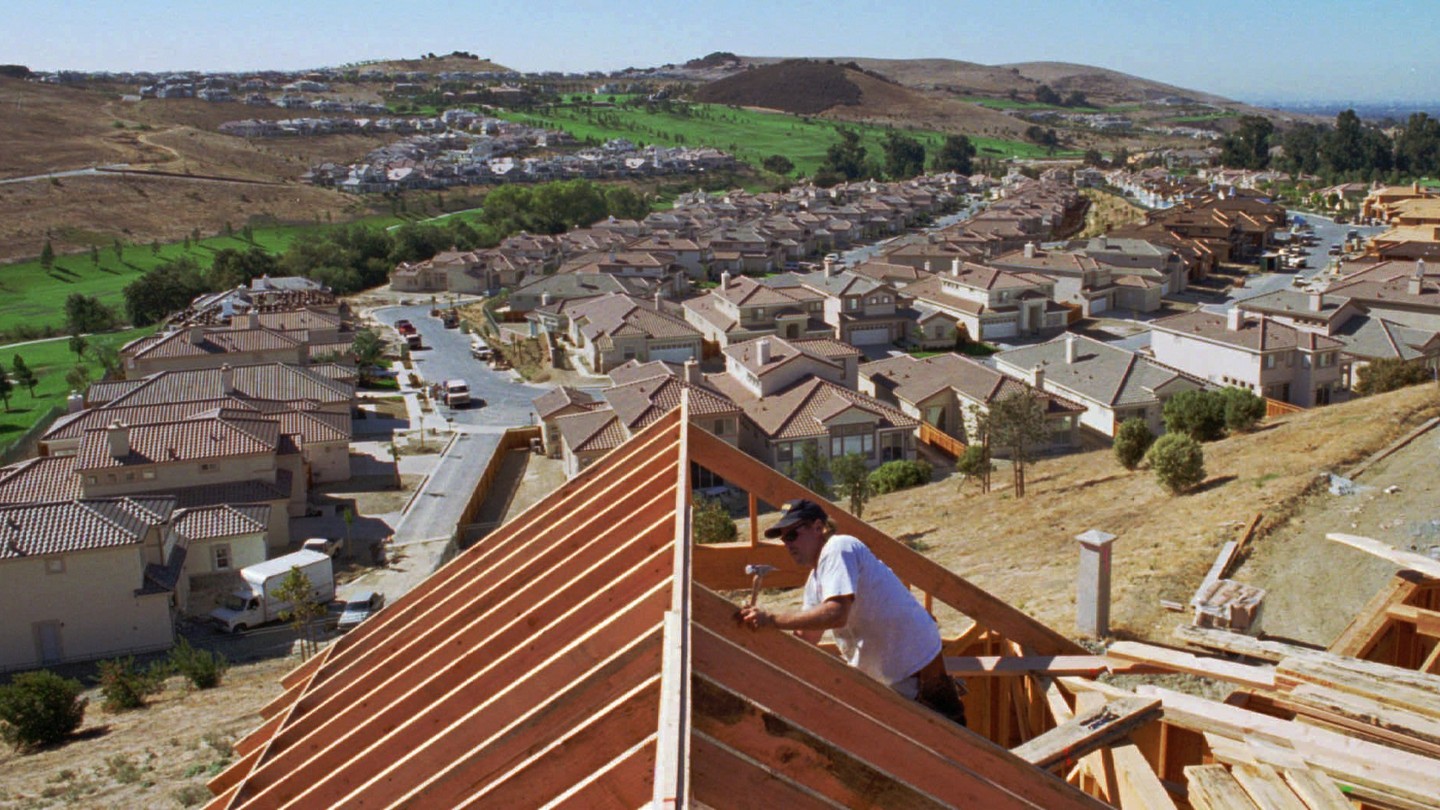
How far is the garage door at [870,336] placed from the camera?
56312mm

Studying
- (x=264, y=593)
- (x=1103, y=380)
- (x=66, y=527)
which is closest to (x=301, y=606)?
(x=264, y=593)

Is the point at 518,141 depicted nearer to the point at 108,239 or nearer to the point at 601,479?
the point at 108,239

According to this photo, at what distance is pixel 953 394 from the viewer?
38.8 meters

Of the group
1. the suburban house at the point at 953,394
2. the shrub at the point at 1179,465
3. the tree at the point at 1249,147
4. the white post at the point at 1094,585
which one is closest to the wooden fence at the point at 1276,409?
the suburban house at the point at 953,394

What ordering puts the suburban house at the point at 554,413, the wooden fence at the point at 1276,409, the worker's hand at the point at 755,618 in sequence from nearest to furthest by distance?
the worker's hand at the point at 755,618, the wooden fence at the point at 1276,409, the suburban house at the point at 554,413

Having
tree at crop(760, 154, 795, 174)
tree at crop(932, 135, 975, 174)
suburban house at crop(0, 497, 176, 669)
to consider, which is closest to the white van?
suburban house at crop(0, 497, 176, 669)

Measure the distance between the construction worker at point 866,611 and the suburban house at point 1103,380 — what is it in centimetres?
3149

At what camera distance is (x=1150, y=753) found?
751 cm

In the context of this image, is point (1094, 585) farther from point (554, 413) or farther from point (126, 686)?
point (554, 413)

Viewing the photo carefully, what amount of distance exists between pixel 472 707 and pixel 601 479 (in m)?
2.85

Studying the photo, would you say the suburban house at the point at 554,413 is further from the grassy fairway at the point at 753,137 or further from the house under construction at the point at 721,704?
the grassy fairway at the point at 753,137

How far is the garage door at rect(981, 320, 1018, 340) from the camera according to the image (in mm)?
57000

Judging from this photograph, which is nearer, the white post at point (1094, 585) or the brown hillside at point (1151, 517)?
the white post at point (1094, 585)

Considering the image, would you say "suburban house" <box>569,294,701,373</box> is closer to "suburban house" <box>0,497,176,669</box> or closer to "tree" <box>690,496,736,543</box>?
"tree" <box>690,496,736,543</box>
